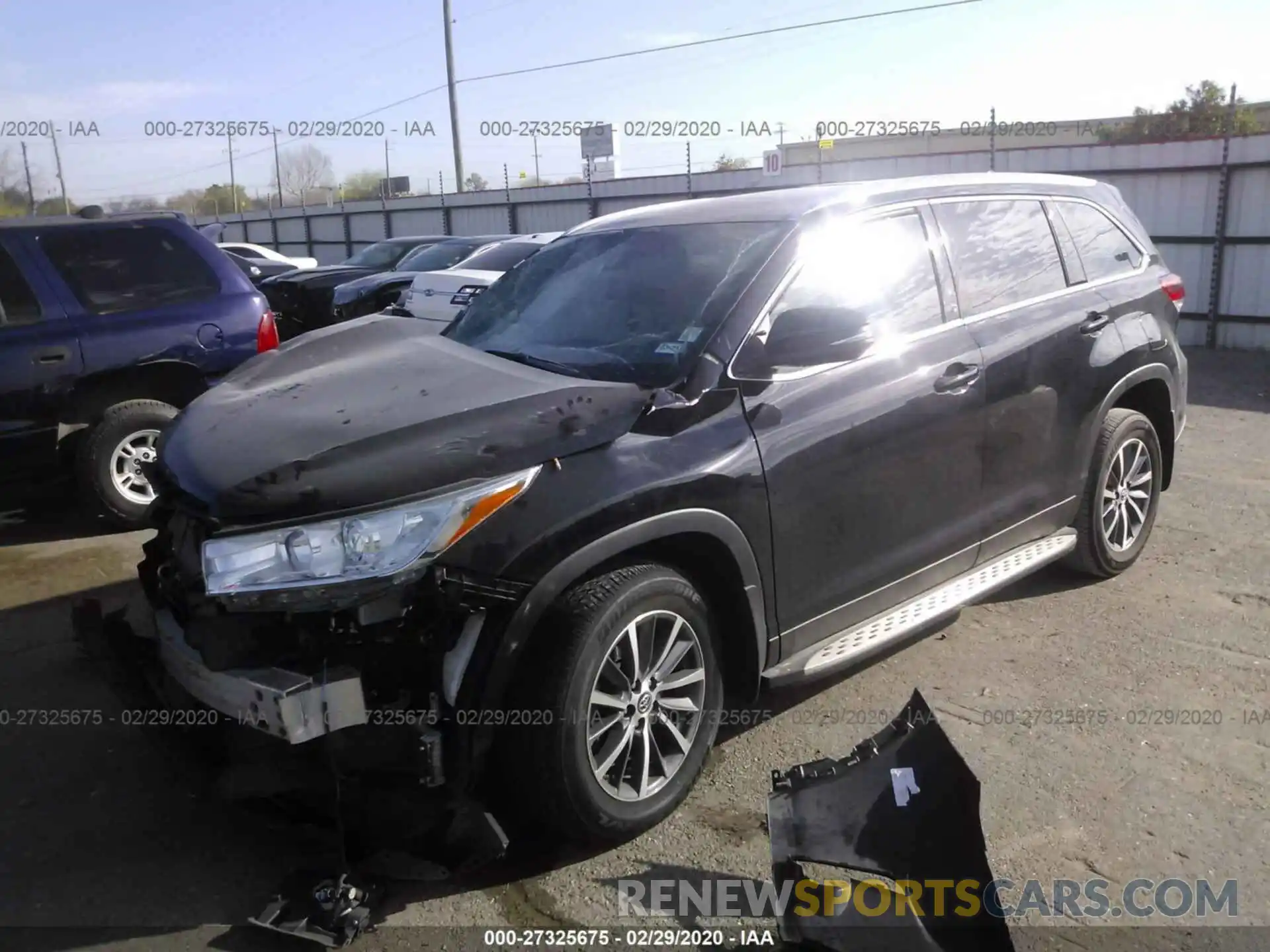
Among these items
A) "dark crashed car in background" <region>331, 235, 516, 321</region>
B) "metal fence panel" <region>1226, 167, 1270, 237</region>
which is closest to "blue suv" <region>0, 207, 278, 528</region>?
"dark crashed car in background" <region>331, 235, 516, 321</region>

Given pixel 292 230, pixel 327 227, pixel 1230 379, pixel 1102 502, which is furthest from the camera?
pixel 292 230

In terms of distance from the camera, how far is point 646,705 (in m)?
3.24

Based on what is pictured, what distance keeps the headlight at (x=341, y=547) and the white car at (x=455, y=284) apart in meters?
7.91

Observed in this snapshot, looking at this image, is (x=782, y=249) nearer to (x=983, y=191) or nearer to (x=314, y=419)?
(x=983, y=191)

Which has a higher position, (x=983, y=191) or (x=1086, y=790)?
(x=983, y=191)

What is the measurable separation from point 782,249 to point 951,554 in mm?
1414

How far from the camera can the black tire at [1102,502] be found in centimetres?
501

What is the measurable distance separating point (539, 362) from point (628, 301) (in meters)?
0.42

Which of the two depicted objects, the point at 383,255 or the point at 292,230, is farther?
the point at 292,230

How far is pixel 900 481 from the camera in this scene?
3.92 m

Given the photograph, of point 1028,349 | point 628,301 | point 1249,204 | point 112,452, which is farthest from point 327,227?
point 1028,349

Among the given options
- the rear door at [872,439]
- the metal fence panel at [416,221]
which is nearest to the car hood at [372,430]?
the rear door at [872,439]

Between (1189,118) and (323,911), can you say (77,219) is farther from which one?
(1189,118)

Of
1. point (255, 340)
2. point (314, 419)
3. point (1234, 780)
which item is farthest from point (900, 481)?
point (255, 340)
